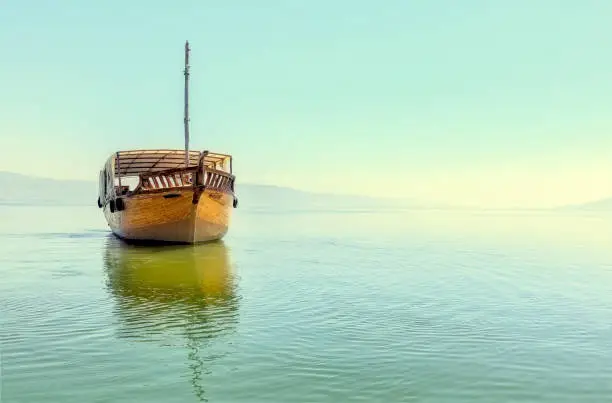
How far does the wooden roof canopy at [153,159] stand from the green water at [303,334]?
11.7m

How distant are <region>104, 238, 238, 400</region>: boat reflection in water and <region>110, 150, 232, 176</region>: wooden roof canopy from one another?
866cm

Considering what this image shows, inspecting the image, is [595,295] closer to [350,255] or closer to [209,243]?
[350,255]

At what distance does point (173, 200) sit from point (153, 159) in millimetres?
7636

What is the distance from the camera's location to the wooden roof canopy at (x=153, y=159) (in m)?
29.3

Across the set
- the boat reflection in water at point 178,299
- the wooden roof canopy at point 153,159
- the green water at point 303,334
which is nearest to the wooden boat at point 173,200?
the wooden roof canopy at point 153,159

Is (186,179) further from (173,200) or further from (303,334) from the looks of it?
(303,334)

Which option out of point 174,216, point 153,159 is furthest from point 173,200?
point 153,159

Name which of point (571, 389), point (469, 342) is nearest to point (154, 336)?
point (469, 342)

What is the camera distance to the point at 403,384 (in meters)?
6.61

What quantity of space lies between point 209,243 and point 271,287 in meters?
14.3

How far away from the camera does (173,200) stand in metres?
23.8

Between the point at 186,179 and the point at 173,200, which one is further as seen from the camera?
the point at 186,179

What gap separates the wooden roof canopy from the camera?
29298 mm

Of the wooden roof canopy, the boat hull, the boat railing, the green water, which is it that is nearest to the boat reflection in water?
the green water
